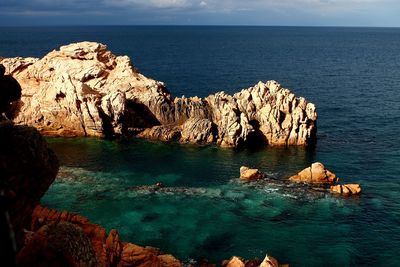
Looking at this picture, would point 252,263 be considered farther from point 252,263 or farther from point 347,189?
point 347,189

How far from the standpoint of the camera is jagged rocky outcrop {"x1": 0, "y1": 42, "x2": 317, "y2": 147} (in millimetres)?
95062

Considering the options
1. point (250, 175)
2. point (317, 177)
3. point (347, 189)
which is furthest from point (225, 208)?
point (347, 189)

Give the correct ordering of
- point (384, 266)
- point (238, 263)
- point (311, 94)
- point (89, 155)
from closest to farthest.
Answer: point (238, 263)
point (384, 266)
point (89, 155)
point (311, 94)

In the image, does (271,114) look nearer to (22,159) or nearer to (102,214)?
(102,214)

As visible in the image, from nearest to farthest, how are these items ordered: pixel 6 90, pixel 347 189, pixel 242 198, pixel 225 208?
pixel 6 90 → pixel 225 208 → pixel 242 198 → pixel 347 189

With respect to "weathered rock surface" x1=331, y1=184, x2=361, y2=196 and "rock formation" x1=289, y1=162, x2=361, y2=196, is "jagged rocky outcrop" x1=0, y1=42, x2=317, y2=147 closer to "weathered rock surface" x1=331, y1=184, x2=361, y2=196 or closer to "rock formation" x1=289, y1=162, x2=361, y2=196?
"rock formation" x1=289, y1=162, x2=361, y2=196

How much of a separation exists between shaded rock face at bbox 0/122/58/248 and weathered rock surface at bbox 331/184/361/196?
188ft

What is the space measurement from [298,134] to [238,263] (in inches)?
2274

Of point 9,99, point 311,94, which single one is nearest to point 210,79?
point 311,94

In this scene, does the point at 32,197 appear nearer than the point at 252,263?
Yes

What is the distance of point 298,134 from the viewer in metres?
94.7

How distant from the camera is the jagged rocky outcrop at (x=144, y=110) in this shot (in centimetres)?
9506

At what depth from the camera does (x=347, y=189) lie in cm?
6806

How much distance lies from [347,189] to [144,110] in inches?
2089
